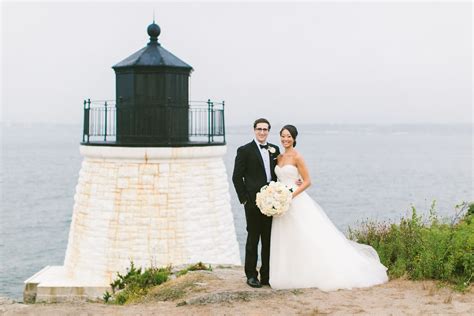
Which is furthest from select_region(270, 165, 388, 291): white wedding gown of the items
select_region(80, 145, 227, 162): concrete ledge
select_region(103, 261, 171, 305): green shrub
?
select_region(80, 145, 227, 162): concrete ledge

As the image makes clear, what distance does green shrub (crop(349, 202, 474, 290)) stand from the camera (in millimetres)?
8086

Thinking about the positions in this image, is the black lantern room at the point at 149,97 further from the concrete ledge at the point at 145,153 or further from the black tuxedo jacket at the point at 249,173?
the black tuxedo jacket at the point at 249,173

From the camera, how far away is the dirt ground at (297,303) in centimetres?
713

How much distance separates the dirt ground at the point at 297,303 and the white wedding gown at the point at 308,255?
17cm

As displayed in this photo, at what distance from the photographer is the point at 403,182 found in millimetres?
65875

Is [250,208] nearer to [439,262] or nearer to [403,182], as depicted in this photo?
[439,262]

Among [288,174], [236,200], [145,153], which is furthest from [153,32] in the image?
[236,200]

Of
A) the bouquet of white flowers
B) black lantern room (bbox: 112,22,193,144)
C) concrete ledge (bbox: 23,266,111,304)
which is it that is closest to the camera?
the bouquet of white flowers

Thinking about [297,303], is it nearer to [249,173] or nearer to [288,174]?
[288,174]

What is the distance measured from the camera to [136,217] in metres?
14.1

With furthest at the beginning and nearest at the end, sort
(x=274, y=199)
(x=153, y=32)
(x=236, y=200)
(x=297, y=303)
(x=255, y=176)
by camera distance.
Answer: (x=236, y=200), (x=153, y=32), (x=255, y=176), (x=274, y=199), (x=297, y=303)

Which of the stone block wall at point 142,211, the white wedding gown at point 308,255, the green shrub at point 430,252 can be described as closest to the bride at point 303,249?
the white wedding gown at point 308,255

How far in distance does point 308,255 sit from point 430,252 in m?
1.72

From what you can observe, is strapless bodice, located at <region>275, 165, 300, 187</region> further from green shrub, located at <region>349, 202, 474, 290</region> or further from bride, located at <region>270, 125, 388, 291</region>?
green shrub, located at <region>349, 202, 474, 290</region>
